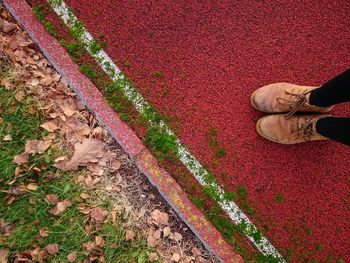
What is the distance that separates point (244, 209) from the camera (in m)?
2.64

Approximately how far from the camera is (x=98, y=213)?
97.3 inches

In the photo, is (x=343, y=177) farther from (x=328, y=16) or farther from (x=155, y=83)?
(x=155, y=83)

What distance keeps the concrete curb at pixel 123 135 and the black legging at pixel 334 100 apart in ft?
3.67

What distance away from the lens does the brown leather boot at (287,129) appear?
98.1 inches

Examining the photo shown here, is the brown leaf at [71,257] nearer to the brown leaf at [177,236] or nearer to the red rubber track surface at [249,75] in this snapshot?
the brown leaf at [177,236]

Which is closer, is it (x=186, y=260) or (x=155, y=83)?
(x=186, y=260)

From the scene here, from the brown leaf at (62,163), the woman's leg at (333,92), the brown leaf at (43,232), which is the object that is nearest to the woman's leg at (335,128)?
the woman's leg at (333,92)

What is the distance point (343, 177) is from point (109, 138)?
195 cm

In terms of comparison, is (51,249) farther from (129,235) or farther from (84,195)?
(129,235)

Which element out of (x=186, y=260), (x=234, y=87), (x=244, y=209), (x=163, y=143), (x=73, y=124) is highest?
(x=234, y=87)

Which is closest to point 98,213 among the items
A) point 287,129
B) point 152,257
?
point 152,257

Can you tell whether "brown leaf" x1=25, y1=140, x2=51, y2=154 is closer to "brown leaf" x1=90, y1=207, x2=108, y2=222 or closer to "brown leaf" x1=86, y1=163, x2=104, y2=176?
"brown leaf" x1=86, y1=163, x2=104, y2=176

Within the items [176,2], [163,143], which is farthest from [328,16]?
[163,143]

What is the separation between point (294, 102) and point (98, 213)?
171 centimetres
